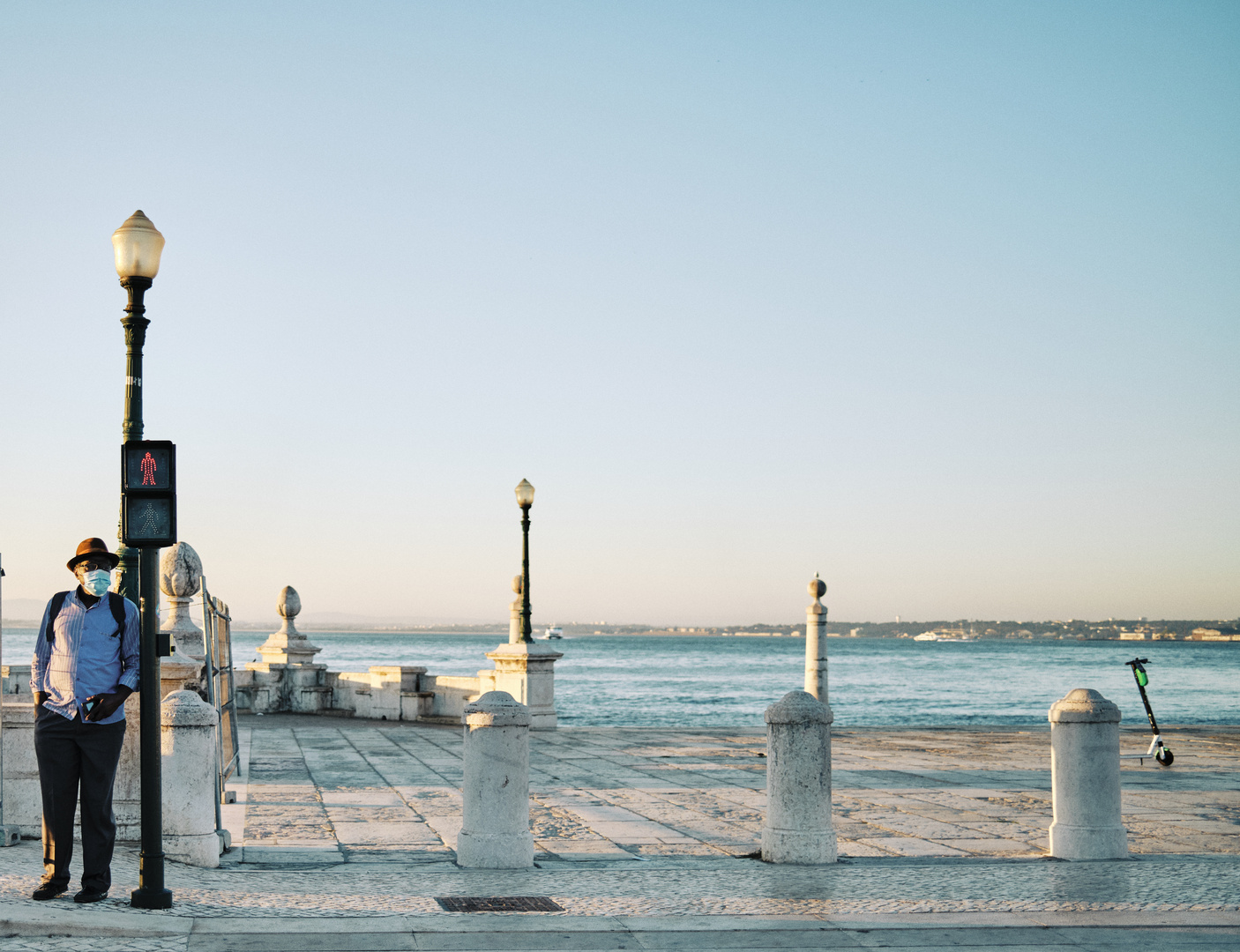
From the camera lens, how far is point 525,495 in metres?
20.5

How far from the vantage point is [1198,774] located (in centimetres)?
1450

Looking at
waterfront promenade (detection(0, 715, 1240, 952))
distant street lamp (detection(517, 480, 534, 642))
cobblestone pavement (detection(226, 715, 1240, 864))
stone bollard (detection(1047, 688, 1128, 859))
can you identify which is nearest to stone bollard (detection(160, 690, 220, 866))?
waterfront promenade (detection(0, 715, 1240, 952))

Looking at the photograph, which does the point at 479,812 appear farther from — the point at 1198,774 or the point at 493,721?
the point at 1198,774

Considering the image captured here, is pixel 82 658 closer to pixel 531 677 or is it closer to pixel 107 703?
pixel 107 703

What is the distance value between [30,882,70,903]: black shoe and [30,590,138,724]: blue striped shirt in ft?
3.00

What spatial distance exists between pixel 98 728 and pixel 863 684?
242 feet

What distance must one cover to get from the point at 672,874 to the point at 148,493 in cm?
408

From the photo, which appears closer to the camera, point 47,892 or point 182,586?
point 47,892

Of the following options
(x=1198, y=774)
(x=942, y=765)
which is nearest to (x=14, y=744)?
(x=942, y=765)

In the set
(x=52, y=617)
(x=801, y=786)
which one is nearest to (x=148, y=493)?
(x=52, y=617)

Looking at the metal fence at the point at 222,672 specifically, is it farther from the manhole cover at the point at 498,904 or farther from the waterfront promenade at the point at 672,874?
the manhole cover at the point at 498,904

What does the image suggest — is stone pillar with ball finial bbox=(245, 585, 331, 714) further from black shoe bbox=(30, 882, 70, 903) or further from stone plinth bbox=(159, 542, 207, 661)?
black shoe bbox=(30, 882, 70, 903)

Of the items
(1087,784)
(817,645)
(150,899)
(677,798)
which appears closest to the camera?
(150,899)

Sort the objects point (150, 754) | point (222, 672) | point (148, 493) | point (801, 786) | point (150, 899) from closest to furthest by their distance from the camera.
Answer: point (150, 899) → point (150, 754) → point (148, 493) → point (801, 786) → point (222, 672)
